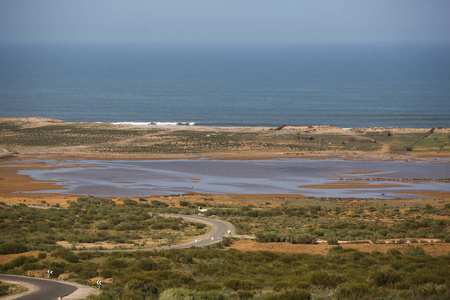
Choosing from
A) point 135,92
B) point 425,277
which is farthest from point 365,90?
point 425,277

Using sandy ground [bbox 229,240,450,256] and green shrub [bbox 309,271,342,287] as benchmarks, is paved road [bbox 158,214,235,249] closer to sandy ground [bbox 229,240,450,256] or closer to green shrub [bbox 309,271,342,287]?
sandy ground [bbox 229,240,450,256]

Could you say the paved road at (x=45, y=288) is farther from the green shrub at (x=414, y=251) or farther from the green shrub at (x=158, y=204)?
the green shrub at (x=158, y=204)

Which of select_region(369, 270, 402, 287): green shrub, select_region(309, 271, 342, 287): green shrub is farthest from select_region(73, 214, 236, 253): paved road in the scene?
select_region(369, 270, 402, 287): green shrub

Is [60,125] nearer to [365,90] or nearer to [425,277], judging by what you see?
[425,277]

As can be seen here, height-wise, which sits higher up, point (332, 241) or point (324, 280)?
point (324, 280)

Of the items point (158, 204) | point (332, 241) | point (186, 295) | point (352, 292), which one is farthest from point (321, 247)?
point (158, 204)

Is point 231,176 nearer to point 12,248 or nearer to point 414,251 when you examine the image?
point 414,251
